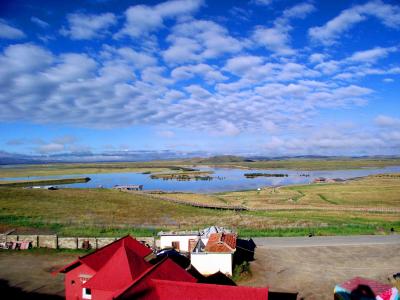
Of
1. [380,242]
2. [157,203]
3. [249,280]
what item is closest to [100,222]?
[157,203]

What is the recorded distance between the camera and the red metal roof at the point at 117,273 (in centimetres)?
1742

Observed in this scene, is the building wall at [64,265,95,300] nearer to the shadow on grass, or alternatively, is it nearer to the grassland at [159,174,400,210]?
the shadow on grass

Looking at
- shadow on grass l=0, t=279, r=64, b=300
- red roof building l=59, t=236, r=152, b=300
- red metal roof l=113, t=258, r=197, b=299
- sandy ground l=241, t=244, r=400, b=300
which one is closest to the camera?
red metal roof l=113, t=258, r=197, b=299

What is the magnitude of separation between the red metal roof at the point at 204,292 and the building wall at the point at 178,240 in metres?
16.5

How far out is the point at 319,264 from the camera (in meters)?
28.4

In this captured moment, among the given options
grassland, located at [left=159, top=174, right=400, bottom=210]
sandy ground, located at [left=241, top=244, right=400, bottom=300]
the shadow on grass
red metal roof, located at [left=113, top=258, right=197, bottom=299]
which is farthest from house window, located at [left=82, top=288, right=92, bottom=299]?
grassland, located at [left=159, top=174, right=400, bottom=210]

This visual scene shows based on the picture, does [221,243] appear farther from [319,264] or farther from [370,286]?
[370,286]

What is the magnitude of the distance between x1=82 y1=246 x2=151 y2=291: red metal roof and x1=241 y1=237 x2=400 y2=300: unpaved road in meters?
9.96

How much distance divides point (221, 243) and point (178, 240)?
5.54m

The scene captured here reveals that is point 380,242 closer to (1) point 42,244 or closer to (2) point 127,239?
(2) point 127,239

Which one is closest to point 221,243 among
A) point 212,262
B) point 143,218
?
point 212,262

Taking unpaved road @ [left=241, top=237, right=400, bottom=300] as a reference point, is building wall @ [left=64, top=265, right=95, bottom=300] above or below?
above

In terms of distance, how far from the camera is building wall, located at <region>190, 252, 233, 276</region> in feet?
86.6

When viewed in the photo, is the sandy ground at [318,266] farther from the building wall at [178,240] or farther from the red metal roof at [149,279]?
the red metal roof at [149,279]
